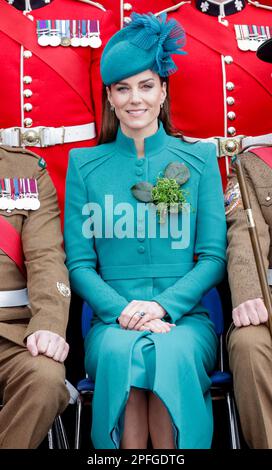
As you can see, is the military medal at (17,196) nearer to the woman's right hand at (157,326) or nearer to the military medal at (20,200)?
A: the military medal at (20,200)

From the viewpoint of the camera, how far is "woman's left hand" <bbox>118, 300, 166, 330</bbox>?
3.93 metres

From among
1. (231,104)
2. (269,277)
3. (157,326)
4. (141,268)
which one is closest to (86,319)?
(141,268)

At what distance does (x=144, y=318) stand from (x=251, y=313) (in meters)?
0.35

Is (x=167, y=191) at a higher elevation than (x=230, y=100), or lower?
lower

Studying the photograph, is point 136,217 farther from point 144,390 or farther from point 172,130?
point 144,390

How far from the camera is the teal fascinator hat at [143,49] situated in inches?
162

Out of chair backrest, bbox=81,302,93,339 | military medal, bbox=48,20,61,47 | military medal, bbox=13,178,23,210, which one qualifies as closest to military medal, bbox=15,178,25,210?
military medal, bbox=13,178,23,210

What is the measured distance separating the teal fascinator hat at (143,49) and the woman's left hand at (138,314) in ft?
2.59

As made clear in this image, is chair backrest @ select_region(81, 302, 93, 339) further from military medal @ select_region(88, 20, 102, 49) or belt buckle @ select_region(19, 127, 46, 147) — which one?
military medal @ select_region(88, 20, 102, 49)

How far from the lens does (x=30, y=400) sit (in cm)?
372

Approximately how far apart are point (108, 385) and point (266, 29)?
5.58 ft

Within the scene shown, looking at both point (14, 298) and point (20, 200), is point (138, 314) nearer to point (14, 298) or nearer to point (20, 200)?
point (14, 298)

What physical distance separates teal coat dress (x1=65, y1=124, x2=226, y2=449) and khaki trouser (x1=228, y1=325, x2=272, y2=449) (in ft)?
0.44

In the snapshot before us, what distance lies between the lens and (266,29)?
473 centimetres
